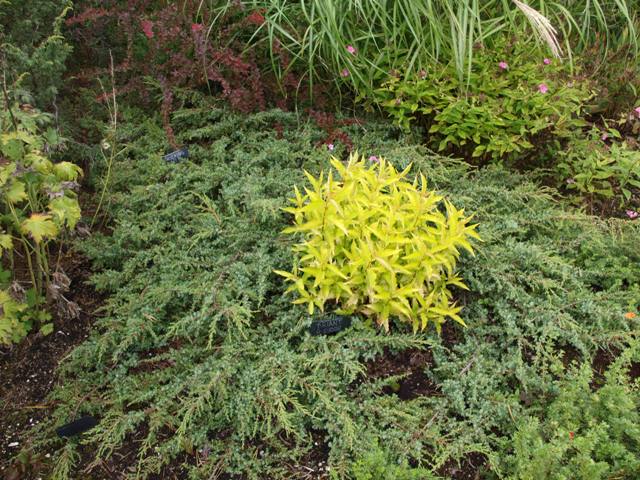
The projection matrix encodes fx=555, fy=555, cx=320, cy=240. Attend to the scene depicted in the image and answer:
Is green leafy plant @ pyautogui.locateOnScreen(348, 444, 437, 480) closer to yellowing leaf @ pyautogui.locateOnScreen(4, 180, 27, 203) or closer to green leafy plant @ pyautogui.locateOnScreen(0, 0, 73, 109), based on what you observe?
yellowing leaf @ pyautogui.locateOnScreen(4, 180, 27, 203)

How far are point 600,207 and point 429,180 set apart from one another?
959 millimetres

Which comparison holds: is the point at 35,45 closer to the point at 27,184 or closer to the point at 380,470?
the point at 27,184

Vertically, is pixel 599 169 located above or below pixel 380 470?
above

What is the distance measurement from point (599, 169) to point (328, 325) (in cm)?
175

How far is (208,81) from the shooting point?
300 centimetres

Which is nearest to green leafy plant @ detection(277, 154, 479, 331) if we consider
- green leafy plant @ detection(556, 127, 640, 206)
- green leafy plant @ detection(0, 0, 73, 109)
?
green leafy plant @ detection(556, 127, 640, 206)

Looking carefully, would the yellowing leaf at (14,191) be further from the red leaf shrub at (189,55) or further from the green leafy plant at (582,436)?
the green leafy plant at (582,436)

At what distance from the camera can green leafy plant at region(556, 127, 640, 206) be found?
2.76m

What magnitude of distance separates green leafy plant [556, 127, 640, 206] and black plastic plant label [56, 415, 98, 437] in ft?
7.98

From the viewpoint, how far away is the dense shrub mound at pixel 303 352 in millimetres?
1872

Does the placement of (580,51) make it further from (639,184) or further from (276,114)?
(276,114)

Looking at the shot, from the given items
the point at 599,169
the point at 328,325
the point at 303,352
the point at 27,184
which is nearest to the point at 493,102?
the point at 599,169

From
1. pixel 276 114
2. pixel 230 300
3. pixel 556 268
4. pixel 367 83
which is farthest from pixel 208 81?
pixel 556 268

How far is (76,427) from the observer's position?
1880 millimetres
